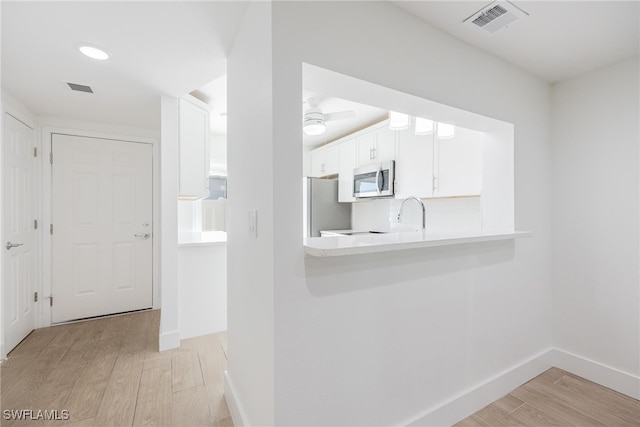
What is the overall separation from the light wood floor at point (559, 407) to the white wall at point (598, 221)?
18cm

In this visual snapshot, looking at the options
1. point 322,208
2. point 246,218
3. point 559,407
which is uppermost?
point 322,208

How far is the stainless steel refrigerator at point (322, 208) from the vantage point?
4363mm

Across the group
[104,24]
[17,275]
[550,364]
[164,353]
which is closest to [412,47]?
[104,24]

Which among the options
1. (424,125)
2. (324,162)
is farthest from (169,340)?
(324,162)

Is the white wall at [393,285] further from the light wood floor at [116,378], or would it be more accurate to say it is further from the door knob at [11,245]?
the door knob at [11,245]

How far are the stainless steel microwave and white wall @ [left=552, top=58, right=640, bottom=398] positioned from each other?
1.44m

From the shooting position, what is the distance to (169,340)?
2.66 metres

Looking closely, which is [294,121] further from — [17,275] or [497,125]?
[17,275]

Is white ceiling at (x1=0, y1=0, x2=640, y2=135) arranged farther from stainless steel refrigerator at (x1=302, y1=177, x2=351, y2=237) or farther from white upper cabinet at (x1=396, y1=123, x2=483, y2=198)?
stainless steel refrigerator at (x1=302, y1=177, x2=351, y2=237)

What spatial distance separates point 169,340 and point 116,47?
7.53 ft

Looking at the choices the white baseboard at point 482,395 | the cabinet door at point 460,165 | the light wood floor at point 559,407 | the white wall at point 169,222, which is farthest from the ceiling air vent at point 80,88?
the light wood floor at point 559,407

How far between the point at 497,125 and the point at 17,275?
421 cm

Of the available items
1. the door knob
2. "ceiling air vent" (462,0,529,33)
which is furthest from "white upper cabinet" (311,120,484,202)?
the door knob

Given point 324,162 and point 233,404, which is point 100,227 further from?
point 324,162
